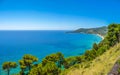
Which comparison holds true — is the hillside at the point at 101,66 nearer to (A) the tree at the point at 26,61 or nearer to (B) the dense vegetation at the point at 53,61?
(B) the dense vegetation at the point at 53,61

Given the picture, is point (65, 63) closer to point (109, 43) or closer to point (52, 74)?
point (109, 43)

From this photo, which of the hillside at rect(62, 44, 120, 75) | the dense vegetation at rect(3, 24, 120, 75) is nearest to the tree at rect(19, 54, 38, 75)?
→ the dense vegetation at rect(3, 24, 120, 75)

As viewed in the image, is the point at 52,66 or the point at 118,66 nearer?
the point at 118,66

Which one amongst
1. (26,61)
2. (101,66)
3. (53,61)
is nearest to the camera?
(101,66)

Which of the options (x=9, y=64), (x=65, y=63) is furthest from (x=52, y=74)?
(x=65, y=63)

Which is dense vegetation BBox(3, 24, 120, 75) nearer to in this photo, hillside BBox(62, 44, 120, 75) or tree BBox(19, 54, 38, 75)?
tree BBox(19, 54, 38, 75)

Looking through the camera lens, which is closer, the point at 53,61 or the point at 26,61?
the point at 26,61

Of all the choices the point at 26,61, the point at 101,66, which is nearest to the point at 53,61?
the point at 26,61

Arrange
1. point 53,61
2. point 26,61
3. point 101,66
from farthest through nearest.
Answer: point 53,61, point 26,61, point 101,66

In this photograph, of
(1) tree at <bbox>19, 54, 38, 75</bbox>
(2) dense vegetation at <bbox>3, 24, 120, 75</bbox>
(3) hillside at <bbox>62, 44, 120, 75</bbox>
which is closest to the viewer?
(3) hillside at <bbox>62, 44, 120, 75</bbox>

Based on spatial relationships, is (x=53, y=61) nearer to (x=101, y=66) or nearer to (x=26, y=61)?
(x=26, y=61)

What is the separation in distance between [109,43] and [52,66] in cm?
3081

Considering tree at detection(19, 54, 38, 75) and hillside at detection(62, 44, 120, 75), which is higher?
hillside at detection(62, 44, 120, 75)

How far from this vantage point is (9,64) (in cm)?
6306
